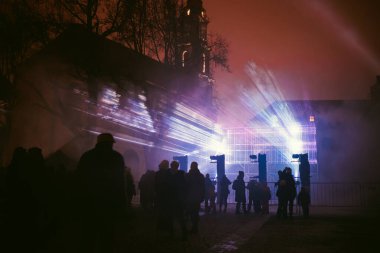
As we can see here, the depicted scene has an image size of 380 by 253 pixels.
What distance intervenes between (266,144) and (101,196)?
1726 inches

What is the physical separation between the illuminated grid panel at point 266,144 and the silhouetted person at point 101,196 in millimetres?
41866

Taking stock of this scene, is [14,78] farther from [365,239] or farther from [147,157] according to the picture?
[365,239]

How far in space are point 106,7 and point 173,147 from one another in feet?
43.0

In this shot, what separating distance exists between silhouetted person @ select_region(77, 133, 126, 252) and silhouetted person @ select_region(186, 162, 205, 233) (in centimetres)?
461

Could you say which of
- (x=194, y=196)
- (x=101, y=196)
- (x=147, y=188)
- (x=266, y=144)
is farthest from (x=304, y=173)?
(x=266, y=144)

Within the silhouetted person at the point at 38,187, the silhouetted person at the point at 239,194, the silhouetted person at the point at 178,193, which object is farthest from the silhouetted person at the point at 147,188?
the silhouetted person at the point at 38,187

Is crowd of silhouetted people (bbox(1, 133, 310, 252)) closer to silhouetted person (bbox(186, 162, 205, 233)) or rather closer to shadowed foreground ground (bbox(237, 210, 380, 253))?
silhouetted person (bbox(186, 162, 205, 233))

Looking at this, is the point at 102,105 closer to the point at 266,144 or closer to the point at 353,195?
the point at 353,195

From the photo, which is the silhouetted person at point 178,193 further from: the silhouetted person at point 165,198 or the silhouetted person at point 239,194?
the silhouetted person at point 239,194

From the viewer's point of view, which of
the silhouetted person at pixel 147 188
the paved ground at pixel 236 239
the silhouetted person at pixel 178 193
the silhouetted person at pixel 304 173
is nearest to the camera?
the paved ground at pixel 236 239

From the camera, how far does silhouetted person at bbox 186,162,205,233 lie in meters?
10.4

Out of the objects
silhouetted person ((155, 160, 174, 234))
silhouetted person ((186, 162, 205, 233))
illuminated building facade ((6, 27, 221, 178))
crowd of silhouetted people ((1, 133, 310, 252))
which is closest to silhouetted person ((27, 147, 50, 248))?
crowd of silhouetted people ((1, 133, 310, 252))

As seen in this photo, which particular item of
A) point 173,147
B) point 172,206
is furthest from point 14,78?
point 172,206

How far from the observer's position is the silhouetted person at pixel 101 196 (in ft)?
17.6
